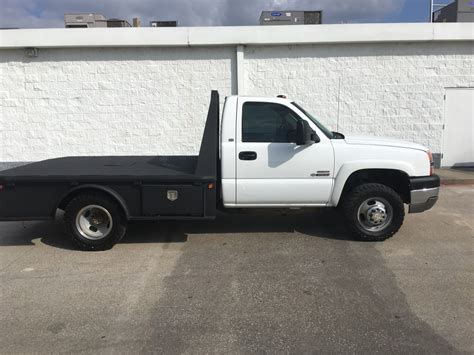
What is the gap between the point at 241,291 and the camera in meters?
4.50

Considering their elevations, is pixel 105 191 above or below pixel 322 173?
below

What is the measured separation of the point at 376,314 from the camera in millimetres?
3984

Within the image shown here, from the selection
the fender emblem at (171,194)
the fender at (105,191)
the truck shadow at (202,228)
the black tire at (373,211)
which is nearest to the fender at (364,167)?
the black tire at (373,211)

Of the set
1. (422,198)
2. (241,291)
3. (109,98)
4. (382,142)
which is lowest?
(241,291)

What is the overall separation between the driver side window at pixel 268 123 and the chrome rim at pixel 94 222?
207cm

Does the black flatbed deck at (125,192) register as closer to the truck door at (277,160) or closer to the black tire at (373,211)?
the truck door at (277,160)

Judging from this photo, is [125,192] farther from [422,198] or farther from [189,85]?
[189,85]

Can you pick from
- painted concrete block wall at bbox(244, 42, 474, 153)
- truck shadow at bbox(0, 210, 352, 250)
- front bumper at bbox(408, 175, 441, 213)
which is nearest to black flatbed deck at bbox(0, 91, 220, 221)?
truck shadow at bbox(0, 210, 352, 250)

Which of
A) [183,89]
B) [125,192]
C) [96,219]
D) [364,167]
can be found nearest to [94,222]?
[96,219]

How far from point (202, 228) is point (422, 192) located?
10.4ft

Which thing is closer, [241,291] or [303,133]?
[241,291]

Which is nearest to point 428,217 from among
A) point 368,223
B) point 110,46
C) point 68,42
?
point 368,223

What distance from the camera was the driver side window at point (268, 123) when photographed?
19.4 ft

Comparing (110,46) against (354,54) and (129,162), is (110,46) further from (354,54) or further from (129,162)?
(354,54)
